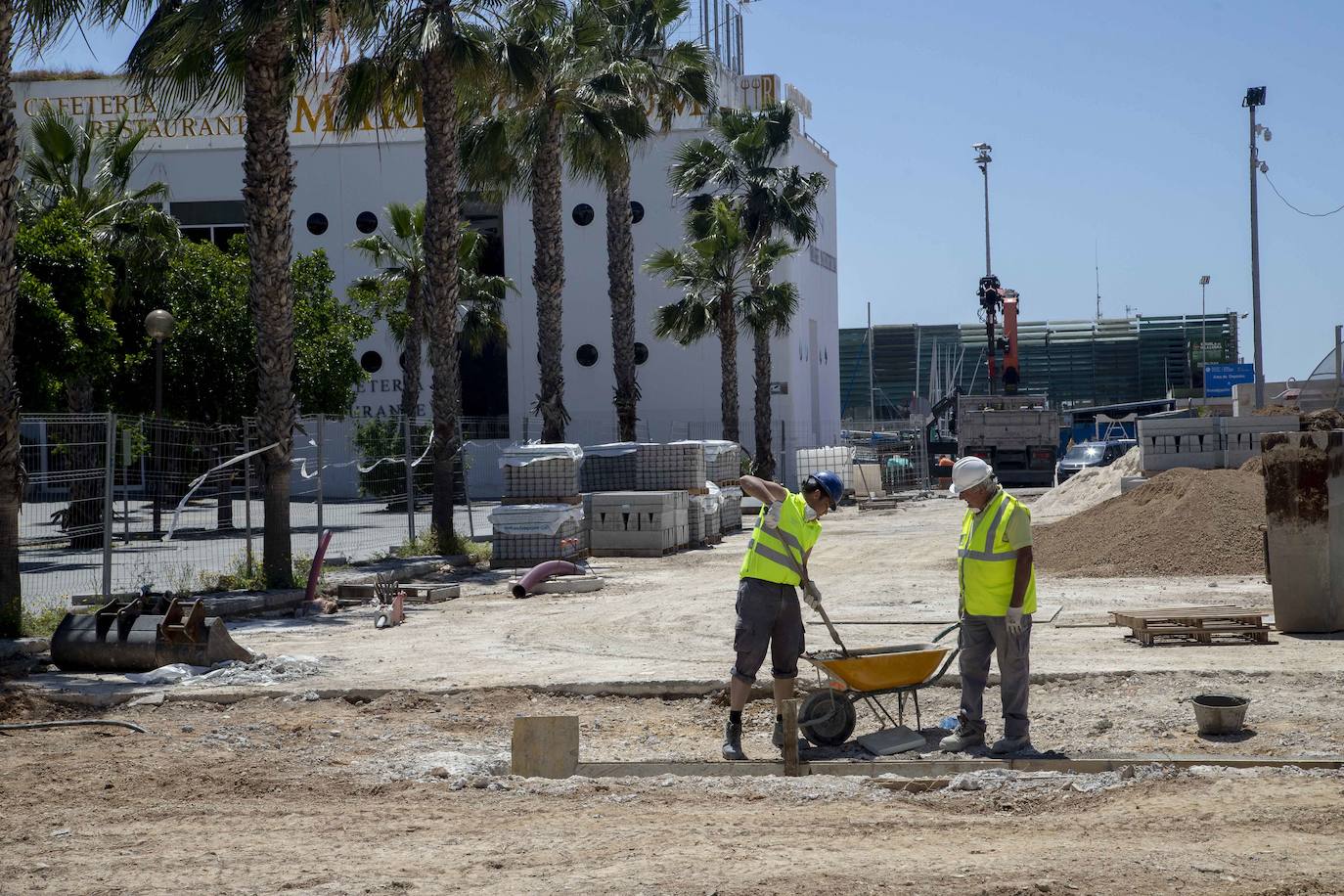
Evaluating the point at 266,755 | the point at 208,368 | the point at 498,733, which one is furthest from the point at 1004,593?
the point at 208,368

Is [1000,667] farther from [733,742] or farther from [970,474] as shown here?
[733,742]

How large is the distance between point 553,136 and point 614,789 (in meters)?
20.6

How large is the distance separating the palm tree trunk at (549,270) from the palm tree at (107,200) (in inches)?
317

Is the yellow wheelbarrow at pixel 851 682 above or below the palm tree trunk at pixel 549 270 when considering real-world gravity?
below

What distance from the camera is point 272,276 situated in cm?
1627

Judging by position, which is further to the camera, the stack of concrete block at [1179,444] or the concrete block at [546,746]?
the stack of concrete block at [1179,444]

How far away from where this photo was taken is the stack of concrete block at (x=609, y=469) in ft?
79.5

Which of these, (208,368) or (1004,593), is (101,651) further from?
(208,368)

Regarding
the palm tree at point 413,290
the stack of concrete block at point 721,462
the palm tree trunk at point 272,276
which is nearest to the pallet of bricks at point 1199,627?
the palm tree trunk at point 272,276

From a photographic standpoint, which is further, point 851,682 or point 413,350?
point 413,350

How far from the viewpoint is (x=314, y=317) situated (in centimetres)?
3041

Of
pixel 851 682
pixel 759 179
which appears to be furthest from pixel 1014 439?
pixel 851 682

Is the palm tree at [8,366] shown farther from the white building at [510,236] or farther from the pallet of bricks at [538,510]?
the white building at [510,236]

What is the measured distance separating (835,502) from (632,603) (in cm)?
780
